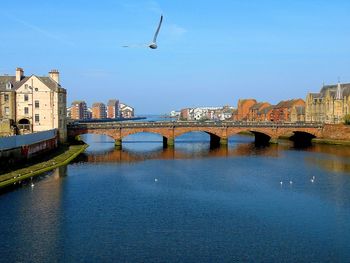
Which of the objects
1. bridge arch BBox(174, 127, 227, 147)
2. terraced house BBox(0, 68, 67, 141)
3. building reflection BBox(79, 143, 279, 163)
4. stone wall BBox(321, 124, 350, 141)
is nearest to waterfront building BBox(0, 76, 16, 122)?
terraced house BBox(0, 68, 67, 141)

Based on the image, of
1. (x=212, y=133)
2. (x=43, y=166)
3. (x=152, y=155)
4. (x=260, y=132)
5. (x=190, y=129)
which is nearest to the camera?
(x=43, y=166)

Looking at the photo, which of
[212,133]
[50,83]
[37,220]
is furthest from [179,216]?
[212,133]

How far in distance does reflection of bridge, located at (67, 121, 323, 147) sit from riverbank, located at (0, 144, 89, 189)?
11.8 metres

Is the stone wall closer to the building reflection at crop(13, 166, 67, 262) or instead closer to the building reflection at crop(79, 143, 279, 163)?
the building reflection at crop(79, 143, 279, 163)

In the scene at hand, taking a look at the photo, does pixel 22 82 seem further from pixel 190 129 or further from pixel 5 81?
pixel 190 129

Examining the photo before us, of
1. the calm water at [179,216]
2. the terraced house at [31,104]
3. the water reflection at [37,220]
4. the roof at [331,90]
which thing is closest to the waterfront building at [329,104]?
the roof at [331,90]

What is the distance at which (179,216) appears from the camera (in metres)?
46.2

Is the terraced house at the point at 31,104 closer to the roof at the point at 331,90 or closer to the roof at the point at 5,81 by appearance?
the roof at the point at 5,81

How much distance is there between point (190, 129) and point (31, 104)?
46.2 metres

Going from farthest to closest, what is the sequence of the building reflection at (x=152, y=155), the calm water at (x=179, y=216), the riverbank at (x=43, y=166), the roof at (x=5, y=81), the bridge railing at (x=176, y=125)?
the bridge railing at (x=176, y=125) < the roof at (x=5, y=81) < the building reflection at (x=152, y=155) < the riverbank at (x=43, y=166) < the calm water at (x=179, y=216)

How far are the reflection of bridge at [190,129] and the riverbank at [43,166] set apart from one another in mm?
11792

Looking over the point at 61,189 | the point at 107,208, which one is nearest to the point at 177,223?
the point at 107,208

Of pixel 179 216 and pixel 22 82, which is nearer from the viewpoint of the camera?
pixel 179 216

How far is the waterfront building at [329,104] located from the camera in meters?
167
